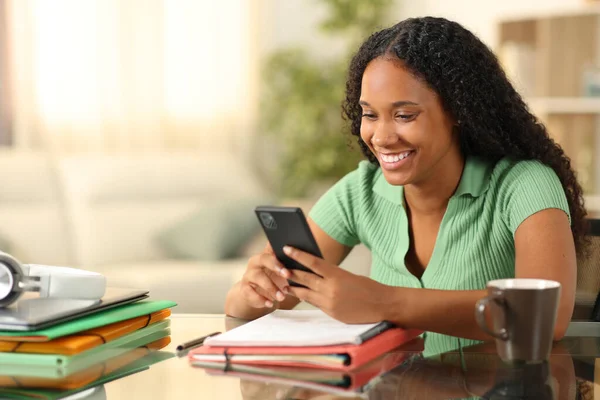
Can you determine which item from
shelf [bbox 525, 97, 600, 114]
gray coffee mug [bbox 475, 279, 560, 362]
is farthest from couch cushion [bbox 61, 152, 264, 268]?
gray coffee mug [bbox 475, 279, 560, 362]

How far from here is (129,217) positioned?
3852 mm

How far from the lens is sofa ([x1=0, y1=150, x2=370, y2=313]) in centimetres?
361

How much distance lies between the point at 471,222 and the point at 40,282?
29.0 inches

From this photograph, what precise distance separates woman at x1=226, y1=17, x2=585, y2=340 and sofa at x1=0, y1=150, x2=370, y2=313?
6.38 feet

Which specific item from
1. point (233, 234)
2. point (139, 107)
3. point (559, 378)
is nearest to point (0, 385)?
point (559, 378)

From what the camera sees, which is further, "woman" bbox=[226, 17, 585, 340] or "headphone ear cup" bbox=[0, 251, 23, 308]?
"woman" bbox=[226, 17, 585, 340]

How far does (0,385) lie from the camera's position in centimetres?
95

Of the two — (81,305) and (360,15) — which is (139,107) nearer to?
(360,15)

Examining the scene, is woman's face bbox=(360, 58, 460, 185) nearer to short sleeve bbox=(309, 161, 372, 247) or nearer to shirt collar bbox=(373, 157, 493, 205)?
shirt collar bbox=(373, 157, 493, 205)

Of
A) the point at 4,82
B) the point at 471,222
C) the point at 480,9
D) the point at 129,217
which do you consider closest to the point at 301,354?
the point at 471,222

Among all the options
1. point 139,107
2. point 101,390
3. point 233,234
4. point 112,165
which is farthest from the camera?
point 139,107

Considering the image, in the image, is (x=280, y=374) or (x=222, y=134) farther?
(x=222, y=134)

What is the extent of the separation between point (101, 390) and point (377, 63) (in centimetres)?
70

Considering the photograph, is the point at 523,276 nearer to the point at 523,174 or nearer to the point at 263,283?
the point at 523,174
